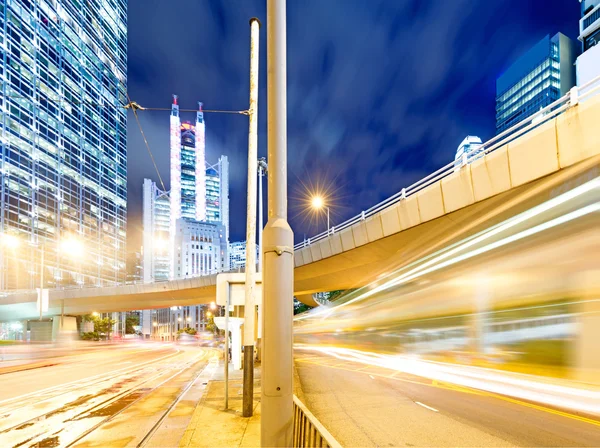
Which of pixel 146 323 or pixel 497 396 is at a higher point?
pixel 497 396

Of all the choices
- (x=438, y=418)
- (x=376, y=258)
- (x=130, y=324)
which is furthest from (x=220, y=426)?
(x=130, y=324)

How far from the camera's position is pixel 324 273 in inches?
1121

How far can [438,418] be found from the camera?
8992 millimetres

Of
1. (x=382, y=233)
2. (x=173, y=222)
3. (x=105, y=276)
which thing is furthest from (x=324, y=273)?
(x=173, y=222)

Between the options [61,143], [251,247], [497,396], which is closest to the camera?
[251,247]

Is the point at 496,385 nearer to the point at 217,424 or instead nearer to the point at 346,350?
the point at 217,424

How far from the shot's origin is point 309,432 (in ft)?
14.2

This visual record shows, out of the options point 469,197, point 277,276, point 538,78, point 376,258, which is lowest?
point 277,276

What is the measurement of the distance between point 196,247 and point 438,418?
562ft

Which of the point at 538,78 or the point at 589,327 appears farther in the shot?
the point at 538,78

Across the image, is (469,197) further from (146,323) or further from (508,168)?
(146,323)

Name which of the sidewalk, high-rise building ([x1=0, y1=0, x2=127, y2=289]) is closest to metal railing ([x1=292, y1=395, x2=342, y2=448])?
the sidewalk

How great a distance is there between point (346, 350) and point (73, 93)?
120133mm

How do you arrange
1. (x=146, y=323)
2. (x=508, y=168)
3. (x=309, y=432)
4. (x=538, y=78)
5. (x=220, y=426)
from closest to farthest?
(x=309, y=432) → (x=220, y=426) → (x=508, y=168) → (x=538, y=78) → (x=146, y=323)
